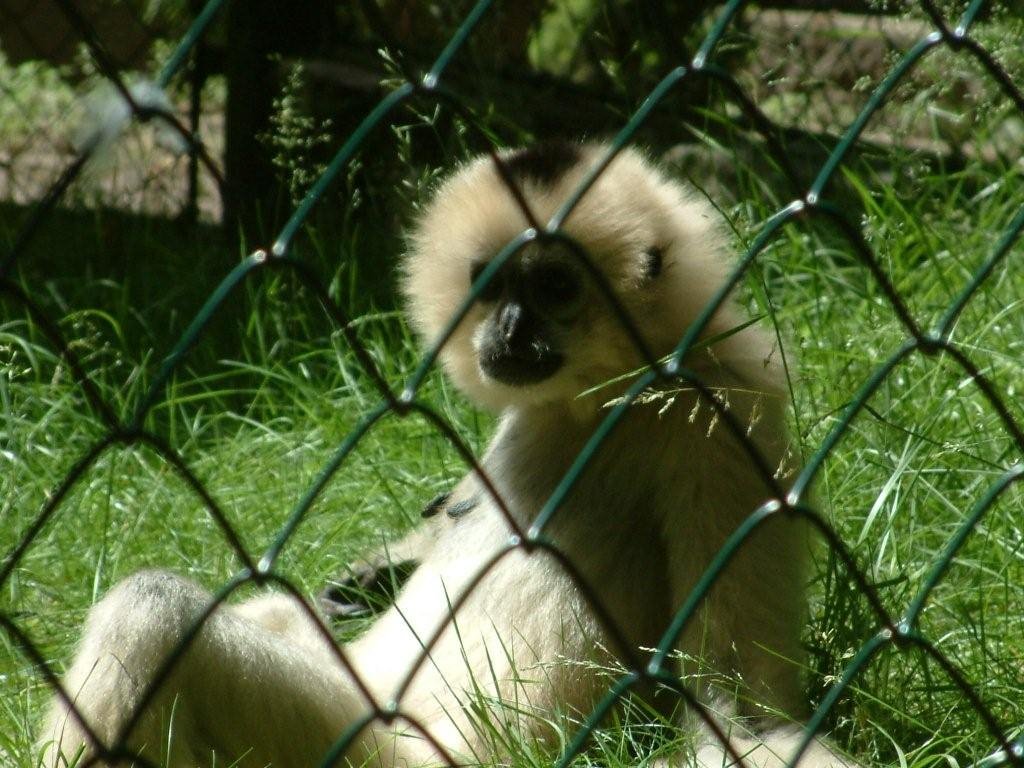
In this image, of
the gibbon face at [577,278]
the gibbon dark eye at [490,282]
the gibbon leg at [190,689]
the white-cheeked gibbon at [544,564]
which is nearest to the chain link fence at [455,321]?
the white-cheeked gibbon at [544,564]

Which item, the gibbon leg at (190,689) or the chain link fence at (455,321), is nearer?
the chain link fence at (455,321)

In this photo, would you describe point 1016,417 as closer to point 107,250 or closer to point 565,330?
point 565,330

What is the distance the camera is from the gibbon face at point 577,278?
11.7ft

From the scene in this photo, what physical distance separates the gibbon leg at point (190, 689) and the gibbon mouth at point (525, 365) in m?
0.89

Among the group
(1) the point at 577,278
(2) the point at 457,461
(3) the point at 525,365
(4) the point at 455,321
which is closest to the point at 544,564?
(3) the point at 525,365

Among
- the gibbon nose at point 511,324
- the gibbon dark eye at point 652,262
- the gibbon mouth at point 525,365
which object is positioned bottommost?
the gibbon mouth at point 525,365

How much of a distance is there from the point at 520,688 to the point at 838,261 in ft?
11.1

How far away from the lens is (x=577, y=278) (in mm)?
3646

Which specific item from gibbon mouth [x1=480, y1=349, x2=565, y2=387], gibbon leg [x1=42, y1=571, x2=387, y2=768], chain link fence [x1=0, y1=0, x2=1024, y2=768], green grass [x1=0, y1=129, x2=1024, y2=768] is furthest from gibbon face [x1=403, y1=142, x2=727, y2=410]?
gibbon leg [x1=42, y1=571, x2=387, y2=768]

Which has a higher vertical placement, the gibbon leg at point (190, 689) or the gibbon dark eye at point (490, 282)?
the gibbon dark eye at point (490, 282)

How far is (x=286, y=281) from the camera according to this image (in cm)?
546

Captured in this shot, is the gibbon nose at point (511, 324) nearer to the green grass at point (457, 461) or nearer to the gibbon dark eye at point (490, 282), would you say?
the gibbon dark eye at point (490, 282)

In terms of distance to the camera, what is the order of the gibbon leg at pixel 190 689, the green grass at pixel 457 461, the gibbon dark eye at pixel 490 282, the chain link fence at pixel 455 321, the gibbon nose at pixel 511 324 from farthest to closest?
the gibbon dark eye at pixel 490 282 < the gibbon nose at pixel 511 324 < the green grass at pixel 457 461 < the gibbon leg at pixel 190 689 < the chain link fence at pixel 455 321

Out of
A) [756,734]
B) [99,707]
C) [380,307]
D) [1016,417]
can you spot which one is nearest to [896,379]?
[1016,417]
